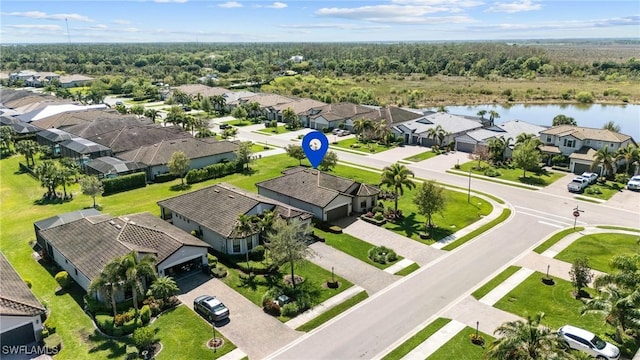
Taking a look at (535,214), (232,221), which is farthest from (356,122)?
(232,221)

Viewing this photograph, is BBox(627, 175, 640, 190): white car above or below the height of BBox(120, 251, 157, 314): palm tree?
below

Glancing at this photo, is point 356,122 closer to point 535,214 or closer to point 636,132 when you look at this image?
point 535,214

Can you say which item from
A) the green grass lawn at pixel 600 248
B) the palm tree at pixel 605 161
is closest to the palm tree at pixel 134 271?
the green grass lawn at pixel 600 248

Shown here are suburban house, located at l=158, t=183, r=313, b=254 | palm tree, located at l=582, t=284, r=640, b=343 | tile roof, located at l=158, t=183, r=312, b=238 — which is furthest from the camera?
tile roof, located at l=158, t=183, r=312, b=238

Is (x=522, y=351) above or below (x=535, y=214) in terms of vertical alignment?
above

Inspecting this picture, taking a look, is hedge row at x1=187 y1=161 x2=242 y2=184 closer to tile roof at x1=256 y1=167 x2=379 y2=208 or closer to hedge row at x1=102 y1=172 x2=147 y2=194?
hedge row at x1=102 y1=172 x2=147 y2=194

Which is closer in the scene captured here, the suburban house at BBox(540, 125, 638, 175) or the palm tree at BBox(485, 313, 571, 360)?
the palm tree at BBox(485, 313, 571, 360)

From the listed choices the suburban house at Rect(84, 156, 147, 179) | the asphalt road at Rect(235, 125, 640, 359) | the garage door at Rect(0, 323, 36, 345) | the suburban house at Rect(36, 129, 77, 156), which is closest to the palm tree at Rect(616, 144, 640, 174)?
the asphalt road at Rect(235, 125, 640, 359)
